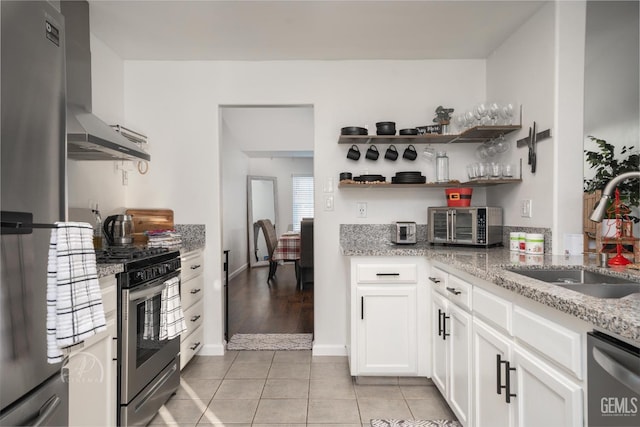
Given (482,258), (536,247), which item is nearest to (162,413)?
(482,258)

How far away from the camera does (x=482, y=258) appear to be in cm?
201

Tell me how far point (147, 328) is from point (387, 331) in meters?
1.47

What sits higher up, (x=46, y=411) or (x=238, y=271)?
(x=46, y=411)

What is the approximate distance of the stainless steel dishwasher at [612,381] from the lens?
0.83 m

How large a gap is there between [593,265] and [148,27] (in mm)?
3022

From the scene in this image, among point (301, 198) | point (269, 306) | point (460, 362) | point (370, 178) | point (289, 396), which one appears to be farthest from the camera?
point (301, 198)

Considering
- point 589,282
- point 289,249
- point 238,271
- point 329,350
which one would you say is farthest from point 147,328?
point 238,271

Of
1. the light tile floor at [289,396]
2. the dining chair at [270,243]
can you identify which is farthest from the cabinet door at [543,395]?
the dining chair at [270,243]

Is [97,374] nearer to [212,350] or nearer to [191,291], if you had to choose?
[191,291]

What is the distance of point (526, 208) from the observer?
7.90 ft

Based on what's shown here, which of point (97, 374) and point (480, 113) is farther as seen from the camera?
point (480, 113)

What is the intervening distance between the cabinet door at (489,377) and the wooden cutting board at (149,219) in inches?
96.3

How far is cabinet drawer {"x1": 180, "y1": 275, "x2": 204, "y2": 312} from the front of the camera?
2589 mm

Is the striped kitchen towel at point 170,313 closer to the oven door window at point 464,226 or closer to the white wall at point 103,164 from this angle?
the white wall at point 103,164
